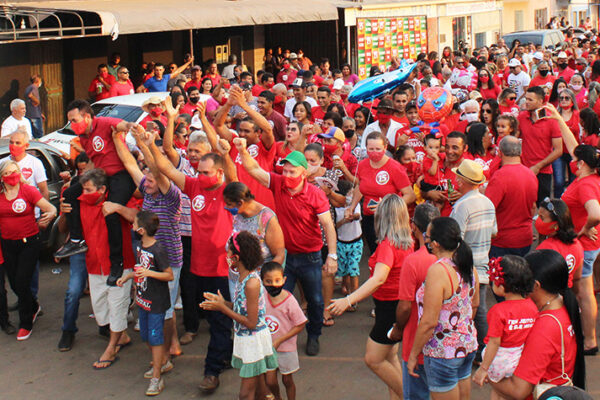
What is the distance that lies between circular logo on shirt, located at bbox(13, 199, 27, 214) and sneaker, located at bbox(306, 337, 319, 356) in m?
3.11

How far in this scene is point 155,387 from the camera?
6648 millimetres

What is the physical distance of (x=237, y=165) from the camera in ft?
25.1

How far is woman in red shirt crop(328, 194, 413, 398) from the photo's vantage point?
566cm

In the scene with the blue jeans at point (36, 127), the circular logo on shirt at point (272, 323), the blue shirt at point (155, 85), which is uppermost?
the blue shirt at point (155, 85)

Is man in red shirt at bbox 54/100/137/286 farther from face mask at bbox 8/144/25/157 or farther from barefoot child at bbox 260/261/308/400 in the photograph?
barefoot child at bbox 260/261/308/400

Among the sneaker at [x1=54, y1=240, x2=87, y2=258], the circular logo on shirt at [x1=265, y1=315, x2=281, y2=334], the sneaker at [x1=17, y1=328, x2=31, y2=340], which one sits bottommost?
the sneaker at [x1=17, y1=328, x2=31, y2=340]

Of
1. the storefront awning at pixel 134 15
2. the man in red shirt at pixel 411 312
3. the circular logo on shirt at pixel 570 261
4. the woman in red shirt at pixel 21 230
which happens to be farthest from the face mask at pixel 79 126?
the storefront awning at pixel 134 15

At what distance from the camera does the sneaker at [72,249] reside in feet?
24.2

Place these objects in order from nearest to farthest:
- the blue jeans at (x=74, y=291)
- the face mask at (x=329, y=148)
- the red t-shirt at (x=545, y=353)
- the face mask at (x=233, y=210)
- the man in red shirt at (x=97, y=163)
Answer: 1. the red t-shirt at (x=545, y=353)
2. the face mask at (x=233, y=210)
3. the man in red shirt at (x=97, y=163)
4. the blue jeans at (x=74, y=291)
5. the face mask at (x=329, y=148)

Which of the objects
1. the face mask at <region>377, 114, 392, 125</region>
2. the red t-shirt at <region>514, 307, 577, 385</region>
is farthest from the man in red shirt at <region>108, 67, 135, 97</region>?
the red t-shirt at <region>514, 307, 577, 385</region>

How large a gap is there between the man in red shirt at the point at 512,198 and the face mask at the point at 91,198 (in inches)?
142

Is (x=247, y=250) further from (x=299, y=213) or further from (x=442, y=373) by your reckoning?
(x=442, y=373)

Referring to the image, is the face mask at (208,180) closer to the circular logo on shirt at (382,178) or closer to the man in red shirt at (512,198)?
the circular logo on shirt at (382,178)

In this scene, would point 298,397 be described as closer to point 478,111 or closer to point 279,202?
point 279,202
